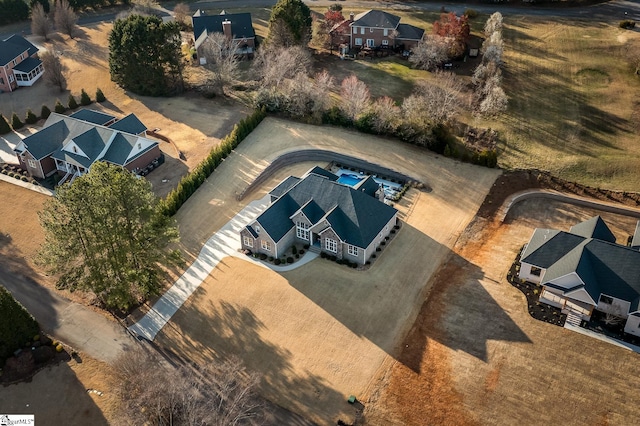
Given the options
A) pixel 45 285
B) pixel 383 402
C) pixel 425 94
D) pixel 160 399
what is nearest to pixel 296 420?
pixel 383 402

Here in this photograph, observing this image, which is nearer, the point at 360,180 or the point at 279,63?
the point at 360,180

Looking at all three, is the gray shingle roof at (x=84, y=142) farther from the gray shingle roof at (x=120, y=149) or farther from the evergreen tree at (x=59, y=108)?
the evergreen tree at (x=59, y=108)

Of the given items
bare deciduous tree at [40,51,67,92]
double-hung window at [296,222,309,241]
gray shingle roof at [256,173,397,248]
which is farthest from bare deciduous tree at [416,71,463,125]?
bare deciduous tree at [40,51,67,92]

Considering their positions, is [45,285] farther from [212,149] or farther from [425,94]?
[425,94]

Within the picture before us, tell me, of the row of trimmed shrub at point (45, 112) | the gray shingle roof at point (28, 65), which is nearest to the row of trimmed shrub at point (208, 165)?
the row of trimmed shrub at point (45, 112)

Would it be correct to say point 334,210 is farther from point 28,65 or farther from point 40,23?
point 40,23

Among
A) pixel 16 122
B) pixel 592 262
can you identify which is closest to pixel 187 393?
pixel 592 262
